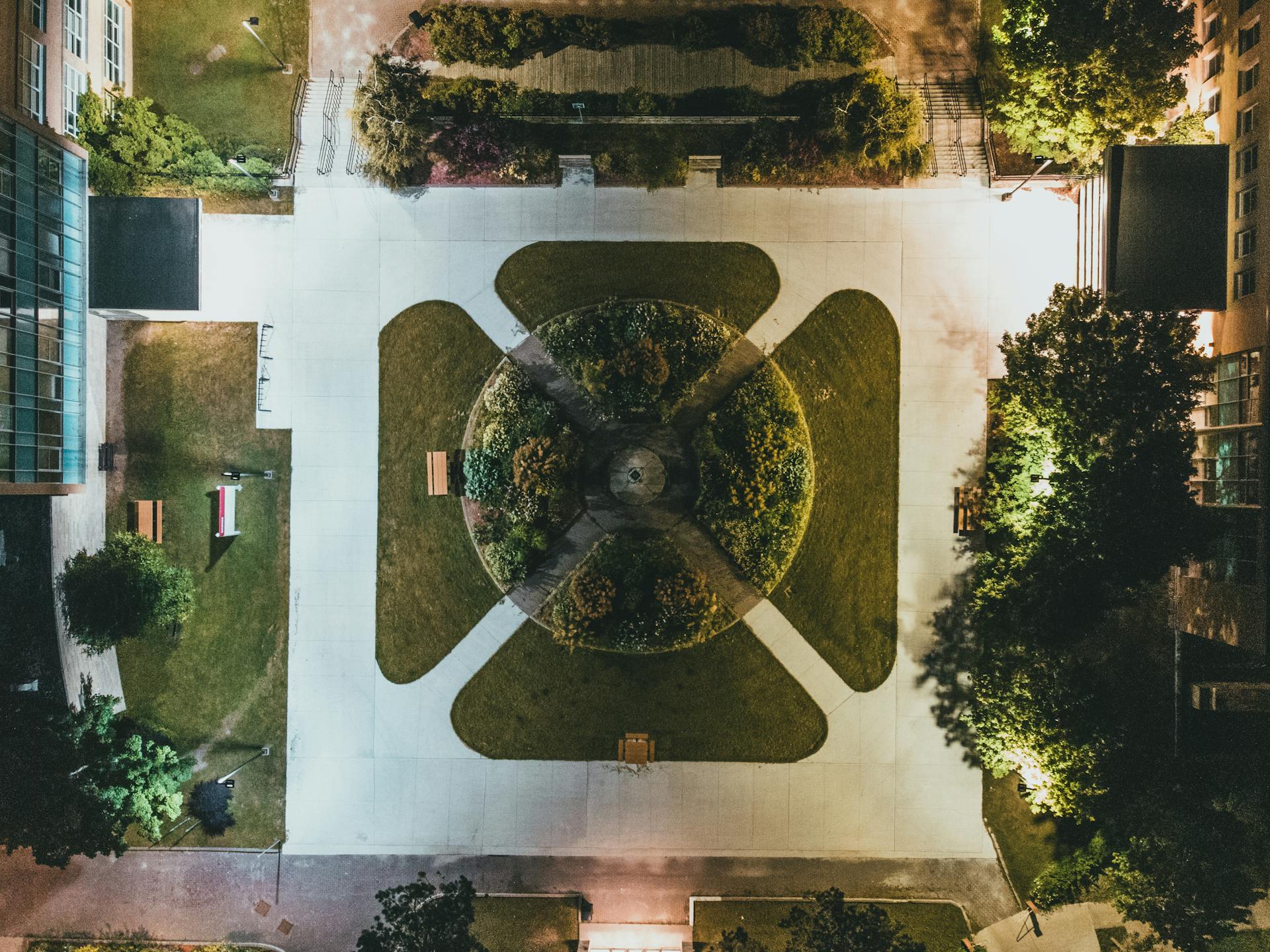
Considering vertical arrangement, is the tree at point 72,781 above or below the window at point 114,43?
below

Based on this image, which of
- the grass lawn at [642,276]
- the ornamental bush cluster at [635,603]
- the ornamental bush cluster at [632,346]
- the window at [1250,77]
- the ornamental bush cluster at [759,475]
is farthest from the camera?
the grass lawn at [642,276]

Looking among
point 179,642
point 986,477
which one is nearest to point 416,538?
point 179,642

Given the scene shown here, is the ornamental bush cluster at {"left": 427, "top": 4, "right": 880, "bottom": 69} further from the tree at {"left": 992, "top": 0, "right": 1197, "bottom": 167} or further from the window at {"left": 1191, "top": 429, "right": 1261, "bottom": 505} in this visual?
the window at {"left": 1191, "top": 429, "right": 1261, "bottom": 505}

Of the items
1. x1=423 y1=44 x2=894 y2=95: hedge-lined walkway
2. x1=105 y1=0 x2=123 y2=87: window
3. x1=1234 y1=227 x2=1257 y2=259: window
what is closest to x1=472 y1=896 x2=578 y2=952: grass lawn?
x1=423 y1=44 x2=894 y2=95: hedge-lined walkway

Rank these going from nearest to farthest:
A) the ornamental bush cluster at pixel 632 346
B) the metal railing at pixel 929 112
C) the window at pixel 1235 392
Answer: the window at pixel 1235 392 → the ornamental bush cluster at pixel 632 346 → the metal railing at pixel 929 112

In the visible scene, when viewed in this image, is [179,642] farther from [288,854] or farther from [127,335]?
[127,335]

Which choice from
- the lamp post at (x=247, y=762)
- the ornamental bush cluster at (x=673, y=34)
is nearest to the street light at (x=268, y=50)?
the ornamental bush cluster at (x=673, y=34)

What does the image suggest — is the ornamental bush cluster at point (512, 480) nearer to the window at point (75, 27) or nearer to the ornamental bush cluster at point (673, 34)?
the ornamental bush cluster at point (673, 34)
